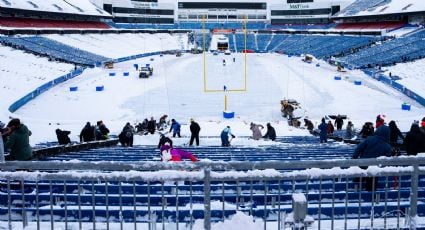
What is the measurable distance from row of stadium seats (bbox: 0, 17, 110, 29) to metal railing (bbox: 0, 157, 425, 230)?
51.7m

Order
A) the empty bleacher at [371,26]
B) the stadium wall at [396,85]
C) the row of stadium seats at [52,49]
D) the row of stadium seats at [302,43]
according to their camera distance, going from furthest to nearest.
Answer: the empty bleacher at [371,26] < the row of stadium seats at [302,43] < the row of stadium seats at [52,49] < the stadium wall at [396,85]

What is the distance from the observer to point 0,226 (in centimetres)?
456

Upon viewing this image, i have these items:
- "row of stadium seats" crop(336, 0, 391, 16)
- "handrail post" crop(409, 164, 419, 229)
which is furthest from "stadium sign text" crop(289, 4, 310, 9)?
"handrail post" crop(409, 164, 419, 229)

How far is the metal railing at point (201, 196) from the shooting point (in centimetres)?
424

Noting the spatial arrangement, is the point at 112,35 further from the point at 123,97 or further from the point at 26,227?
the point at 26,227

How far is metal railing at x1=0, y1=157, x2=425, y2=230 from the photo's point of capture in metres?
4.24

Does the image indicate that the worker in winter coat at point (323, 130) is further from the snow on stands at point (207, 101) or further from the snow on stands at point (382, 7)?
the snow on stands at point (382, 7)

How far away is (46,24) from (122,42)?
1131cm

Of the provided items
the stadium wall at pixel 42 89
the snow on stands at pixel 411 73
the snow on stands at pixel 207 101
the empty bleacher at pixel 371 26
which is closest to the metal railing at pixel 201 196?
the snow on stands at pixel 207 101

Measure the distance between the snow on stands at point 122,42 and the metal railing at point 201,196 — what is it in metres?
51.6

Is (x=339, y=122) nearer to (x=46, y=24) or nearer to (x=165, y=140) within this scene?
(x=165, y=140)

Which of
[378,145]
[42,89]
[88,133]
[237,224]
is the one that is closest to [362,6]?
[42,89]

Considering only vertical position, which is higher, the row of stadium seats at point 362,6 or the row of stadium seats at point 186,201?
the row of stadium seats at point 362,6

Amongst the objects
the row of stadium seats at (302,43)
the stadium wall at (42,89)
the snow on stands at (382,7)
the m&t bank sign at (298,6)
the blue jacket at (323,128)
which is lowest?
the blue jacket at (323,128)
